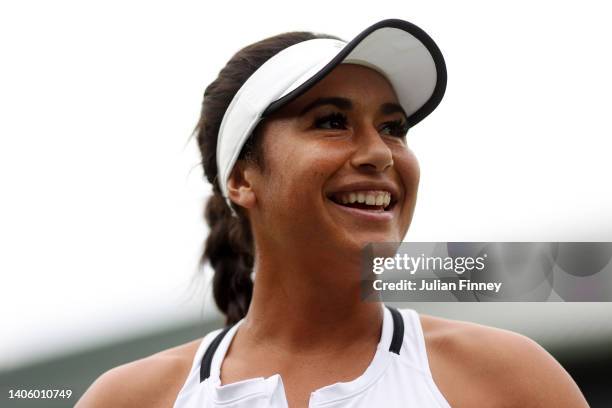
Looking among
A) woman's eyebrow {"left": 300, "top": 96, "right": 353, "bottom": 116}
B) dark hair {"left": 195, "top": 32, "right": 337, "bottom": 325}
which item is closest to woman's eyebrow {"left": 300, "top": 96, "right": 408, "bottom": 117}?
woman's eyebrow {"left": 300, "top": 96, "right": 353, "bottom": 116}

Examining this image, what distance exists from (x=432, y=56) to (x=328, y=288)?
46 cm

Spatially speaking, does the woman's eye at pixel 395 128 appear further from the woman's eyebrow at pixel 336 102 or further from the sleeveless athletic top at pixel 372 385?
the sleeveless athletic top at pixel 372 385

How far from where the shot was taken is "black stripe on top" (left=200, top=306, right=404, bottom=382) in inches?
54.7

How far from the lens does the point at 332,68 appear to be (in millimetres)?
1344

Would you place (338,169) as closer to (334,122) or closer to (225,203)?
→ (334,122)

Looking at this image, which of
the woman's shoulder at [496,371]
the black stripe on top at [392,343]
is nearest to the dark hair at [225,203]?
the black stripe on top at [392,343]

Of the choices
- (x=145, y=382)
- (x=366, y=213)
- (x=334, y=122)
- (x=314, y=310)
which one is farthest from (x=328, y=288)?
(x=145, y=382)

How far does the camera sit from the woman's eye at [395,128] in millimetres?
1435

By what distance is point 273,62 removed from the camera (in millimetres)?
1480

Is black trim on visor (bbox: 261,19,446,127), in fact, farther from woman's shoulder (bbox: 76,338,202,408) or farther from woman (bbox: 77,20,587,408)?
woman's shoulder (bbox: 76,338,202,408)

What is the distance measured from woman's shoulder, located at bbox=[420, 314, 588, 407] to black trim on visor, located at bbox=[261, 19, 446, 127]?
429 millimetres

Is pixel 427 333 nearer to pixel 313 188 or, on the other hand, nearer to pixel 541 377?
pixel 541 377

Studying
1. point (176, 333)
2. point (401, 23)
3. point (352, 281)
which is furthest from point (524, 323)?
point (176, 333)

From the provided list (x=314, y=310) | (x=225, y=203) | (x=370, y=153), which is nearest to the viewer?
(x=370, y=153)
